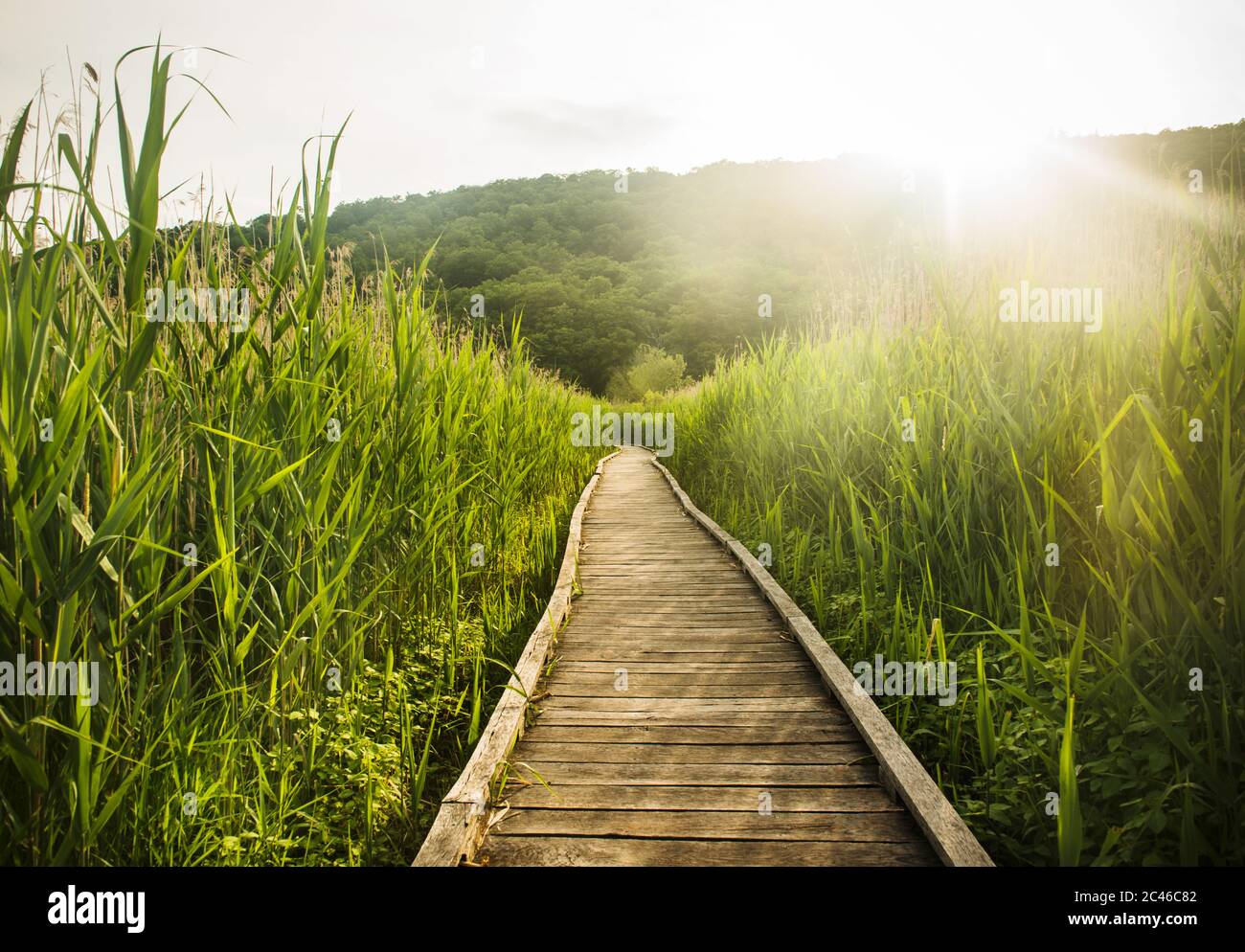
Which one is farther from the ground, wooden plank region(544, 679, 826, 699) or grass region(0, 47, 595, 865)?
grass region(0, 47, 595, 865)

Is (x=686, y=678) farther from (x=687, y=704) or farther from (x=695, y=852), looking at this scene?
(x=695, y=852)

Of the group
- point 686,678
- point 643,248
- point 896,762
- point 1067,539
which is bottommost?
point 686,678

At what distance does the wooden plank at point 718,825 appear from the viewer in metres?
1.97

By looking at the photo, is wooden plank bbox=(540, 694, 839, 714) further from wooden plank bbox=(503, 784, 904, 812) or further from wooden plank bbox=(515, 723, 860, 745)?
wooden plank bbox=(503, 784, 904, 812)

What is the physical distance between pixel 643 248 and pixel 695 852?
51590mm

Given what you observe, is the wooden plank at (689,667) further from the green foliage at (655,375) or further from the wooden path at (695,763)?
the green foliage at (655,375)

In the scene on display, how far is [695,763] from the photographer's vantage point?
2.39 m

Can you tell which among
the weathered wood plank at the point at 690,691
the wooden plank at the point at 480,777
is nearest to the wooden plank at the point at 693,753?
the wooden plank at the point at 480,777

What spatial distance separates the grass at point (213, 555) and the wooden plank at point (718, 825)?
1.45 ft

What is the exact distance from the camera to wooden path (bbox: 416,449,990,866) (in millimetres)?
1919

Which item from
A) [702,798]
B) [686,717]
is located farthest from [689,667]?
[702,798]

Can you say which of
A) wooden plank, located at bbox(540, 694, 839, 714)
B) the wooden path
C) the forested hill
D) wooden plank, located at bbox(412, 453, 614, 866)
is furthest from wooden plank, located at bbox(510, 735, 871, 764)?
the forested hill

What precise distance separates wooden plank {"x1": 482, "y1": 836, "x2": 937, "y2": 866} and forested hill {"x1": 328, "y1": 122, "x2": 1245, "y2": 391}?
35285 mm
